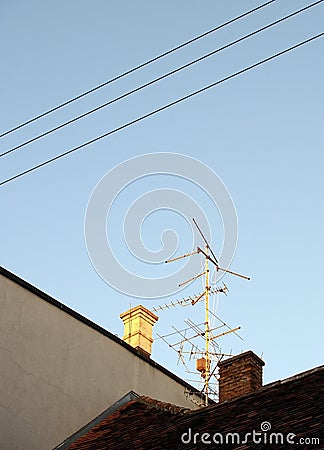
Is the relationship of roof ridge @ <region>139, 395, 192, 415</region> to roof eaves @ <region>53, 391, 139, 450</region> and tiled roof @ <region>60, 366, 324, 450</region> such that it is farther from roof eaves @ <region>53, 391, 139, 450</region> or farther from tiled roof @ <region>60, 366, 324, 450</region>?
roof eaves @ <region>53, 391, 139, 450</region>

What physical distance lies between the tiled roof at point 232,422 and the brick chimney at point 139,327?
11.3 ft

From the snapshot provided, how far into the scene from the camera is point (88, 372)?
50.1ft

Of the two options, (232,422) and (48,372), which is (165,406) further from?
(232,422)

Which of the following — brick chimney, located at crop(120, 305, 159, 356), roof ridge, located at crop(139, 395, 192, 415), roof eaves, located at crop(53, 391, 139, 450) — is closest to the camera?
roof ridge, located at crop(139, 395, 192, 415)

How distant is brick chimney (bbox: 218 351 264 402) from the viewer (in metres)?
13.8

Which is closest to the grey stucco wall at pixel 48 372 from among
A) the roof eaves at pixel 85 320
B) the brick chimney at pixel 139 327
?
the roof eaves at pixel 85 320

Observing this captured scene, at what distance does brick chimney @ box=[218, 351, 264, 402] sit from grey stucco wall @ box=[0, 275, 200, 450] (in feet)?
7.88

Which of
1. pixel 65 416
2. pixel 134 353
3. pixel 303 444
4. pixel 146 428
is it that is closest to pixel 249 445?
pixel 303 444

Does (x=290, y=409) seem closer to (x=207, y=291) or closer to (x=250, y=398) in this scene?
(x=250, y=398)

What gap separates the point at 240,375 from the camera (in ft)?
46.0

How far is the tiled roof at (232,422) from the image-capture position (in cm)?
999

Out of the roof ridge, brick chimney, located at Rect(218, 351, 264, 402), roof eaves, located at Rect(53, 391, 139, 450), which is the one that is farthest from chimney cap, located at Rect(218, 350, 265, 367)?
roof eaves, located at Rect(53, 391, 139, 450)

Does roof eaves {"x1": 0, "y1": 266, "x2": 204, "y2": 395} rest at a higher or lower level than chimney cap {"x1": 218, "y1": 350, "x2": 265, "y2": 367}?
higher

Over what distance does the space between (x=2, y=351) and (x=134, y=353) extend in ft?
11.4
